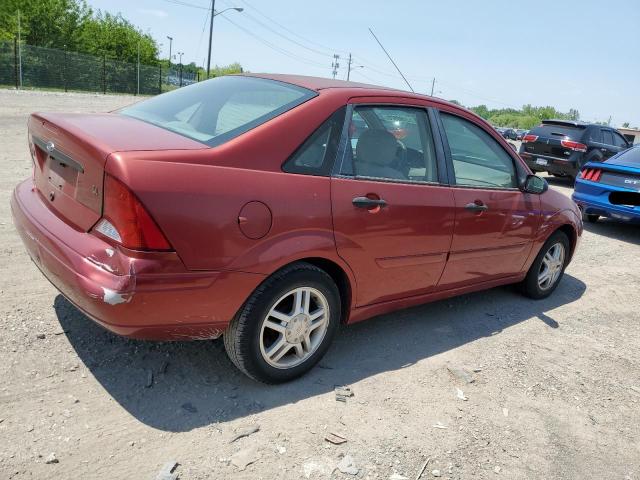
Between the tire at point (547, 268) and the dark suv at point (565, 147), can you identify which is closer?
the tire at point (547, 268)

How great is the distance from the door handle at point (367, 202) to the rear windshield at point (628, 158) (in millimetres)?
6747

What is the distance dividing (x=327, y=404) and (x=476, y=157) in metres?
2.21

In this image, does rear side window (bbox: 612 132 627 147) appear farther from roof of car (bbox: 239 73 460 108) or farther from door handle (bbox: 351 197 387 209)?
door handle (bbox: 351 197 387 209)

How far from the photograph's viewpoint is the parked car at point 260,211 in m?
2.40

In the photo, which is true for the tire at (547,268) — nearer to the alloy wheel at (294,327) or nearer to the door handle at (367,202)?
the door handle at (367,202)

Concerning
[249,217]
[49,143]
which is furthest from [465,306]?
[49,143]

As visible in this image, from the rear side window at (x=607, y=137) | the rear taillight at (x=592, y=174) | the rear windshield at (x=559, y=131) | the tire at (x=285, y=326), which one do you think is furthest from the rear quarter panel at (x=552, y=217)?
the rear side window at (x=607, y=137)

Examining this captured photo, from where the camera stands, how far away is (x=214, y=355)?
129 inches

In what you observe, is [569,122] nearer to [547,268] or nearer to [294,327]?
[547,268]

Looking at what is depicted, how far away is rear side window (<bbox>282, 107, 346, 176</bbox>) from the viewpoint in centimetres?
284

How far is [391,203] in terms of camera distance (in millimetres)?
3211

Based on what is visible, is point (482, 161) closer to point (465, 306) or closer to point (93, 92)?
point (465, 306)

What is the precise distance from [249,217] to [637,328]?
3911 millimetres

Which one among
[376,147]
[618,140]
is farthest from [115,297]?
[618,140]
